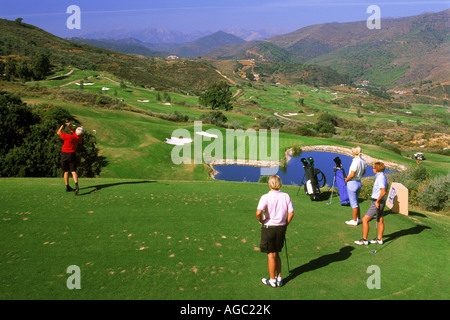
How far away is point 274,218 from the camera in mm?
6043

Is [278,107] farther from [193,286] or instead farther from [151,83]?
[193,286]

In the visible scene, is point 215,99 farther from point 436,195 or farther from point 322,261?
point 322,261

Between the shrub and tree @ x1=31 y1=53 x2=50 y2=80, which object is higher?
tree @ x1=31 y1=53 x2=50 y2=80

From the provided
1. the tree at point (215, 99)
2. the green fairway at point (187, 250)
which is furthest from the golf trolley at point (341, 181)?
the tree at point (215, 99)

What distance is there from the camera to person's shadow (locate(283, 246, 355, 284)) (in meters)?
6.82

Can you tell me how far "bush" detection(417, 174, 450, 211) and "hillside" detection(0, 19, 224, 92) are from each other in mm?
106170

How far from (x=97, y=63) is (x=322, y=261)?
138 meters

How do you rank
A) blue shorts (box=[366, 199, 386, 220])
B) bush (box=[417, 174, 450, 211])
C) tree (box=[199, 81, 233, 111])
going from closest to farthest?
blue shorts (box=[366, 199, 386, 220]) < bush (box=[417, 174, 450, 211]) < tree (box=[199, 81, 233, 111])

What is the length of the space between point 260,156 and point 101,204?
32.9 m

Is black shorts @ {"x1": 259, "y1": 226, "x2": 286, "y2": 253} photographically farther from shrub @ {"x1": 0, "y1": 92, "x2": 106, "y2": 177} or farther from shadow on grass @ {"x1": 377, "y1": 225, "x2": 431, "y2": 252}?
shrub @ {"x1": 0, "y1": 92, "x2": 106, "y2": 177}

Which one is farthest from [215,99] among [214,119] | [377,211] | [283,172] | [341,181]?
[377,211]

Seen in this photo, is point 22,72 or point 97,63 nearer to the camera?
point 22,72

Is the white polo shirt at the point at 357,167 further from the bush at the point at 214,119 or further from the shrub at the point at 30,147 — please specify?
the bush at the point at 214,119

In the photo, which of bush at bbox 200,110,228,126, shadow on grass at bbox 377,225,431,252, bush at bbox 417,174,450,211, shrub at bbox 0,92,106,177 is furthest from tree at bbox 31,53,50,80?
shadow on grass at bbox 377,225,431,252
